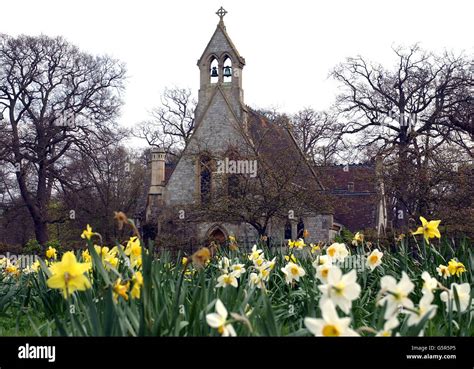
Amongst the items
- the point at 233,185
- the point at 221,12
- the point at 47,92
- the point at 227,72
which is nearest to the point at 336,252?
the point at 47,92

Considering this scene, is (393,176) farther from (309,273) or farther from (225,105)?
(309,273)

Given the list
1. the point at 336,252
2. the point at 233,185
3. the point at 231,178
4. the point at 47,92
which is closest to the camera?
the point at 336,252

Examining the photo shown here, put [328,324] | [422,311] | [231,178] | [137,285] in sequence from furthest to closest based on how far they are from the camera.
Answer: [231,178] → [137,285] → [422,311] → [328,324]

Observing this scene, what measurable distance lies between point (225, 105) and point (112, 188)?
31.8 feet

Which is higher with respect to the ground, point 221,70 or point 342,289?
point 221,70

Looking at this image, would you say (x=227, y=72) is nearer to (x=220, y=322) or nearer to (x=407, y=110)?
(x=407, y=110)

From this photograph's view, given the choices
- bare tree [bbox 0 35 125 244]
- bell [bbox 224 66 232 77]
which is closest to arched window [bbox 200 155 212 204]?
bell [bbox 224 66 232 77]

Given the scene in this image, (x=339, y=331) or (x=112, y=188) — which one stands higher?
(x=112, y=188)

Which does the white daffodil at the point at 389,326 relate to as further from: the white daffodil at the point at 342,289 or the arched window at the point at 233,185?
the arched window at the point at 233,185

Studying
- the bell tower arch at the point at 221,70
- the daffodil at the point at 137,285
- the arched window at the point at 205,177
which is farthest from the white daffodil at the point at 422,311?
the bell tower arch at the point at 221,70

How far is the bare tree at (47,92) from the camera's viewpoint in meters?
13.6

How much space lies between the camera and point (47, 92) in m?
15.7
